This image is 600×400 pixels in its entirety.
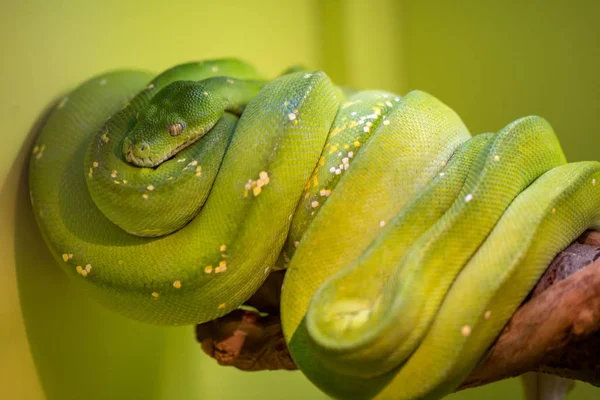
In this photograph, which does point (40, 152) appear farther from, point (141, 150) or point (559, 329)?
point (559, 329)

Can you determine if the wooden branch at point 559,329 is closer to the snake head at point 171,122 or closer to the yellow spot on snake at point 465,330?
the yellow spot on snake at point 465,330

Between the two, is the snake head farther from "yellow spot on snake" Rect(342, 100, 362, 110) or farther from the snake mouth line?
"yellow spot on snake" Rect(342, 100, 362, 110)

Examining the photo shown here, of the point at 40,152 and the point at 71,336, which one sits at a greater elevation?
the point at 40,152

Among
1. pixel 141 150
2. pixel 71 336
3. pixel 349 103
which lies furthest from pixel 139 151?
pixel 71 336

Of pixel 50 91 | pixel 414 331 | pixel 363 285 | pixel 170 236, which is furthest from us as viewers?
pixel 50 91

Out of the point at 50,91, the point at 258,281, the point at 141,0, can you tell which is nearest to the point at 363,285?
the point at 258,281

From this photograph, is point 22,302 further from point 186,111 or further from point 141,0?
point 141,0

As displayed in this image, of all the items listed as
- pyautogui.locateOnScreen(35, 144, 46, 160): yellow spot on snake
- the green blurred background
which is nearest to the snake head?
pyautogui.locateOnScreen(35, 144, 46, 160): yellow spot on snake
